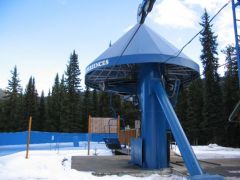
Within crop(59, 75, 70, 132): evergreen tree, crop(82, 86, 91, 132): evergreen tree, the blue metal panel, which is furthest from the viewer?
crop(82, 86, 91, 132): evergreen tree

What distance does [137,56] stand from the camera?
412 inches

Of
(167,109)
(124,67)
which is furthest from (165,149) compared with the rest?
(124,67)

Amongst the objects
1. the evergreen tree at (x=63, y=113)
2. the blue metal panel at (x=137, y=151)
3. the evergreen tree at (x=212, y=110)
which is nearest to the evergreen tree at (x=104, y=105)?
the evergreen tree at (x=63, y=113)

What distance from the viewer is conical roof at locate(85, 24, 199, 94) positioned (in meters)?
10.5

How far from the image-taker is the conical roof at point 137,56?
10.5 meters

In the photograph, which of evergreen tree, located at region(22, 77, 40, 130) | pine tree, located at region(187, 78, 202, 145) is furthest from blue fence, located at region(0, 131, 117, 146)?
evergreen tree, located at region(22, 77, 40, 130)

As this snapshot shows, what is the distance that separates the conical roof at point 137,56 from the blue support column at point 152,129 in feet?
2.43

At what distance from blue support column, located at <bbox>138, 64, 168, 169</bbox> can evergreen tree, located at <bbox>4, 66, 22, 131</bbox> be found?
5249 centimetres

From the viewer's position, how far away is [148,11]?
925 centimetres

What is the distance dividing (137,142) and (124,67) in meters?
3.53

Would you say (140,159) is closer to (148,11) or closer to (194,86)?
(148,11)

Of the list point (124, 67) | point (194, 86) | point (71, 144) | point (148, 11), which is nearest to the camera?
point (148, 11)

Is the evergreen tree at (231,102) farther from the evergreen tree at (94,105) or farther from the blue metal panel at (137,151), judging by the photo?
the blue metal panel at (137,151)

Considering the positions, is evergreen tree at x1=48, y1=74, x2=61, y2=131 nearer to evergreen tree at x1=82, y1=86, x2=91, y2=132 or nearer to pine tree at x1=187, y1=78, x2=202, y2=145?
evergreen tree at x1=82, y1=86, x2=91, y2=132
